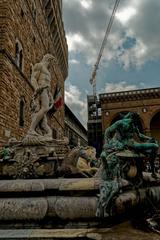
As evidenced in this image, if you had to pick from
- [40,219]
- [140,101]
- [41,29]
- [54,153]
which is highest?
[41,29]

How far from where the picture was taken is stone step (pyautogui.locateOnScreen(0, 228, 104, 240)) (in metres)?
2.36

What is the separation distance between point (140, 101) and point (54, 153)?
27473 millimetres

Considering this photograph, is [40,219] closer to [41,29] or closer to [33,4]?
[33,4]

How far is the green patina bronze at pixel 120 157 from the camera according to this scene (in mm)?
2615

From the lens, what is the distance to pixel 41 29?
1977 centimetres

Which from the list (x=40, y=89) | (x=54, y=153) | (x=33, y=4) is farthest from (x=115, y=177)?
(x=33, y=4)

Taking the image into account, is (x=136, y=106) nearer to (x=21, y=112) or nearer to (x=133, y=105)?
(x=133, y=105)

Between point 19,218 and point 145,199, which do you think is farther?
point 145,199

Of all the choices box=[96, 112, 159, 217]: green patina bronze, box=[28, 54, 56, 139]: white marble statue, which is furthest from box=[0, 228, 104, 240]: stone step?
box=[28, 54, 56, 139]: white marble statue

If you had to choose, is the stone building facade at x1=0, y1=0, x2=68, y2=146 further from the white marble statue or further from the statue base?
the statue base

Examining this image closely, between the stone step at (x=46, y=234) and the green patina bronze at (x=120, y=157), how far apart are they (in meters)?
0.26

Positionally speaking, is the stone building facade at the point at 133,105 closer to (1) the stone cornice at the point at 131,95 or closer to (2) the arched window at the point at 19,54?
(1) the stone cornice at the point at 131,95

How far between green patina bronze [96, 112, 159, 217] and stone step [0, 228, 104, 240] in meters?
0.26

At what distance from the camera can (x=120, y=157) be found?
298 cm
